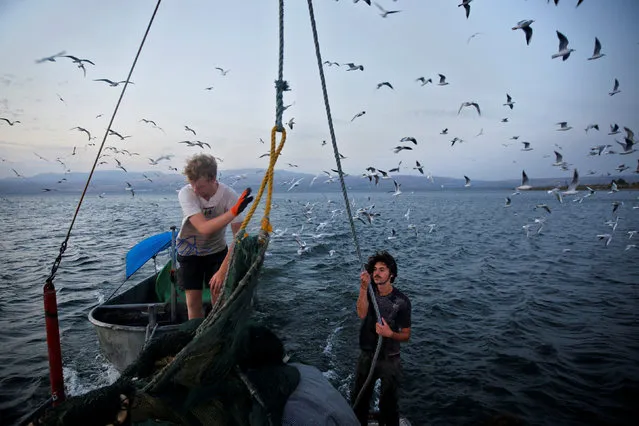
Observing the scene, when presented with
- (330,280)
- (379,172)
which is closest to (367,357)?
(330,280)

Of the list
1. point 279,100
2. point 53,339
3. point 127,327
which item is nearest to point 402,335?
point 279,100

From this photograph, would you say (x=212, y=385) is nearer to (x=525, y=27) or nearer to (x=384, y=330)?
(x=384, y=330)

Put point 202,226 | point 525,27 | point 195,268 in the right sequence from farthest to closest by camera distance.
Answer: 1. point 525,27
2. point 195,268
3. point 202,226

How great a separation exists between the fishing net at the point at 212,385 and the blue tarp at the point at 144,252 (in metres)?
6.76

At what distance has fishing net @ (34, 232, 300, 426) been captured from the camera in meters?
2.23

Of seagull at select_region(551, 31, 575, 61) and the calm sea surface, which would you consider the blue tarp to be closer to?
the calm sea surface

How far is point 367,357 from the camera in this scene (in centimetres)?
523

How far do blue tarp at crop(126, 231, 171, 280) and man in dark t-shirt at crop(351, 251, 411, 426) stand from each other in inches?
245

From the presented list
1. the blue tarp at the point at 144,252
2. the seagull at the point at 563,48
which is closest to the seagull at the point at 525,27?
the seagull at the point at 563,48

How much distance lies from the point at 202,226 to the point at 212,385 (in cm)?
191

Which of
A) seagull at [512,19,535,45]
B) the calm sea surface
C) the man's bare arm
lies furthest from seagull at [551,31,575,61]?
the man's bare arm

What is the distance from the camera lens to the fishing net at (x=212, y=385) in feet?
7.31

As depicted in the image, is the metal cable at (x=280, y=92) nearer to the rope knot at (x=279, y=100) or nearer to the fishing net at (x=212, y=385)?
the rope knot at (x=279, y=100)

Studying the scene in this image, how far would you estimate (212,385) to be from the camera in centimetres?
250
